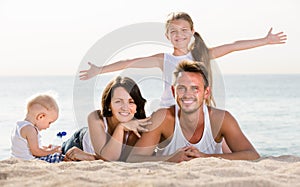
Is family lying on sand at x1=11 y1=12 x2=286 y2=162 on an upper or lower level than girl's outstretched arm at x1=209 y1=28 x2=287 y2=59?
lower

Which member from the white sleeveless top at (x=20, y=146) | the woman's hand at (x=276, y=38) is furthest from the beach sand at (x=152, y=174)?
the woman's hand at (x=276, y=38)

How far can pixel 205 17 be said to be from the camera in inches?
591

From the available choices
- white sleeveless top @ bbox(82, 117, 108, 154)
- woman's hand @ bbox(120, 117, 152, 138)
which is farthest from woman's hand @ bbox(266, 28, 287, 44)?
white sleeveless top @ bbox(82, 117, 108, 154)

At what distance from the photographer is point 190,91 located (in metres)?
3.89

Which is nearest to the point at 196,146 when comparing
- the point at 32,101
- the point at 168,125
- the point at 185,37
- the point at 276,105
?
the point at 168,125

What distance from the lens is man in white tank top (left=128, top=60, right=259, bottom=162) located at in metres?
3.88

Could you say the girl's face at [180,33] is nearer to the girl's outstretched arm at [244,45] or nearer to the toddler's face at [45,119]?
the girl's outstretched arm at [244,45]

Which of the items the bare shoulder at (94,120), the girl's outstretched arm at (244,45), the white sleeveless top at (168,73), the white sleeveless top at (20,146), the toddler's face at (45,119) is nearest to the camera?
the bare shoulder at (94,120)

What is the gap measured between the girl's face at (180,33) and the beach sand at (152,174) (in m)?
1.62

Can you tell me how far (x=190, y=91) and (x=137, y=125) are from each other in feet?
1.67

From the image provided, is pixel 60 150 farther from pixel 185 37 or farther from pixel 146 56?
pixel 185 37

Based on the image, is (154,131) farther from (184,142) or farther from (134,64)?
(134,64)

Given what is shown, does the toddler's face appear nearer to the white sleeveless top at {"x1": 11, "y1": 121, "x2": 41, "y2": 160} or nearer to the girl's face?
the white sleeveless top at {"x1": 11, "y1": 121, "x2": 41, "y2": 160}

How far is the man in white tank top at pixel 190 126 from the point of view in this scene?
12.7ft
